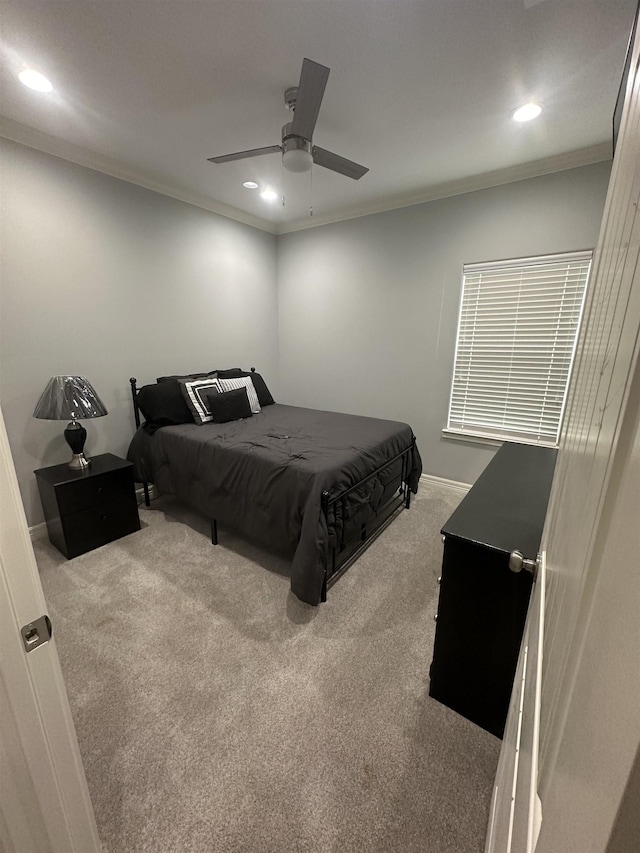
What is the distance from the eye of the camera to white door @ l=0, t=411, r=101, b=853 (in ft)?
2.00

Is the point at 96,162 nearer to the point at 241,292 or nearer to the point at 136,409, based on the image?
the point at 241,292

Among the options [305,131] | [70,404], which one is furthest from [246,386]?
[305,131]

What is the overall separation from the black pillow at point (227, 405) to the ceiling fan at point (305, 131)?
5.56 ft

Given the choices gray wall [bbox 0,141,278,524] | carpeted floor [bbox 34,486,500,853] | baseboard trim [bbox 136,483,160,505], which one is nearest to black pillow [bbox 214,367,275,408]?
gray wall [bbox 0,141,278,524]

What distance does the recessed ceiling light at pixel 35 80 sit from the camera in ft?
5.82

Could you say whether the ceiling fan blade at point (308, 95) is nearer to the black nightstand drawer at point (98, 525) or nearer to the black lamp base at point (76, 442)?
the black lamp base at point (76, 442)

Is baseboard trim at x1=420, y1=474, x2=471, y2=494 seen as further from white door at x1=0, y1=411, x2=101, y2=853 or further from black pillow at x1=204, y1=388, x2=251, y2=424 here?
white door at x1=0, y1=411, x2=101, y2=853

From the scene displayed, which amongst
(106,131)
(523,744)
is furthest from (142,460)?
(523,744)

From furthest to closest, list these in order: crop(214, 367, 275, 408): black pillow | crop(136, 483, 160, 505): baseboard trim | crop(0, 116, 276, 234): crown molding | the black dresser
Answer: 1. crop(214, 367, 275, 408): black pillow
2. crop(136, 483, 160, 505): baseboard trim
3. crop(0, 116, 276, 234): crown molding
4. the black dresser

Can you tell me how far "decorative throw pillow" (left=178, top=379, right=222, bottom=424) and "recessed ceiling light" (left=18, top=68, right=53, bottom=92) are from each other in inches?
74.6

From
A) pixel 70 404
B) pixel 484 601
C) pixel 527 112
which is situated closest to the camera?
pixel 484 601

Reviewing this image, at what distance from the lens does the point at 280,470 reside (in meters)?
2.10

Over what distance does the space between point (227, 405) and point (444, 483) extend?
7.25ft

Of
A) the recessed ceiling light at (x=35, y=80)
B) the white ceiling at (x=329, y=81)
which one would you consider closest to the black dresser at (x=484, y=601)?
the white ceiling at (x=329, y=81)
